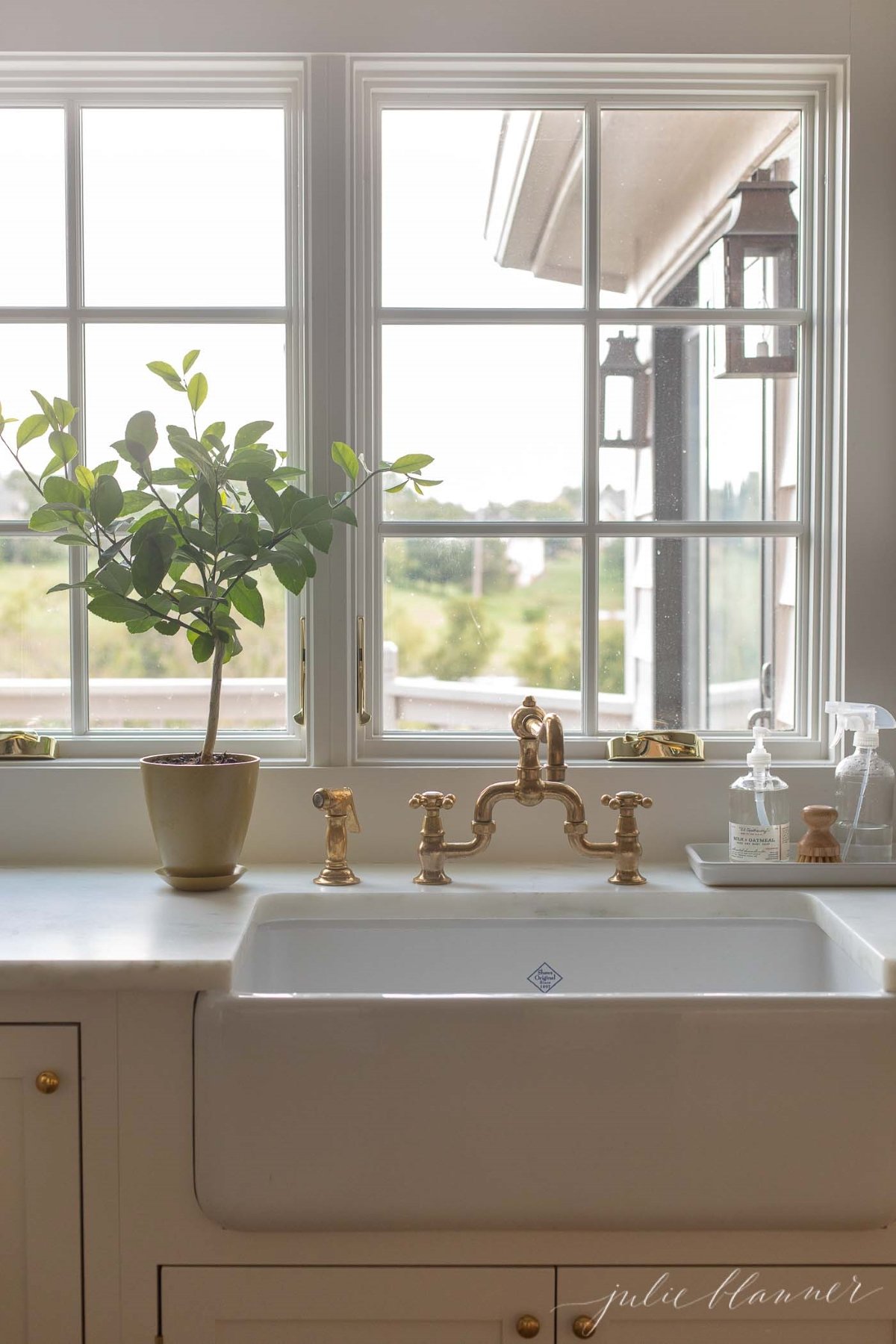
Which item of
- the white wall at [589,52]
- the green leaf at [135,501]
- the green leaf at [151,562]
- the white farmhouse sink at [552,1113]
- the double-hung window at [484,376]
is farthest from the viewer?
the double-hung window at [484,376]

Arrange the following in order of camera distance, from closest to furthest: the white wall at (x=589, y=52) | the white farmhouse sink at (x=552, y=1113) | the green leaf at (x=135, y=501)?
1. the white farmhouse sink at (x=552, y=1113)
2. the green leaf at (x=135, y=501)
3. the white wall at (x=589, y=52)

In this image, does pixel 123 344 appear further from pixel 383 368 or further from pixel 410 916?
pixel 410 916

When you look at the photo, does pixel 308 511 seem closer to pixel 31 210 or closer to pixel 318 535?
pixel 318 535

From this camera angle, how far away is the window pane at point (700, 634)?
6.80 feet

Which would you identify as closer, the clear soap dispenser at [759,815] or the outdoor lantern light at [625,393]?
the clear soap dispenser at [759,815]

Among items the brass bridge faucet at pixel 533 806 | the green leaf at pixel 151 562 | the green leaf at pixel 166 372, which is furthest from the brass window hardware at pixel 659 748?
the green leaf at pixel 166 372

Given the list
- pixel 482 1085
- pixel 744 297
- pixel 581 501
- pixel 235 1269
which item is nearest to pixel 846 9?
pixel 744 297

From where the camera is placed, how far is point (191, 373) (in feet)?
6.73

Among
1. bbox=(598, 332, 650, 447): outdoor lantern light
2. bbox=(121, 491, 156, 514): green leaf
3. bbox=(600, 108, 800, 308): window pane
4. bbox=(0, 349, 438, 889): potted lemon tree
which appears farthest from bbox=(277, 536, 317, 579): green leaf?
bbox=(600, 108, 800, 308): window pane

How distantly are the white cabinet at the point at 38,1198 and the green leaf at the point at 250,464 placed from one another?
32.4 inches

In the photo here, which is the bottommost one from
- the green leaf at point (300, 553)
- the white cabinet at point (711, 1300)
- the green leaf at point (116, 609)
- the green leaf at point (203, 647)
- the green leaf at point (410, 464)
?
the white cabinet at point (711, 1300)

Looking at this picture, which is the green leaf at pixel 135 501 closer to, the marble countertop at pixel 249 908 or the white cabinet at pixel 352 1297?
the marble countertop at pixel 249 908

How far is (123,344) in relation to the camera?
205cm

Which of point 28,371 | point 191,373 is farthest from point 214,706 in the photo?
point 28,371
